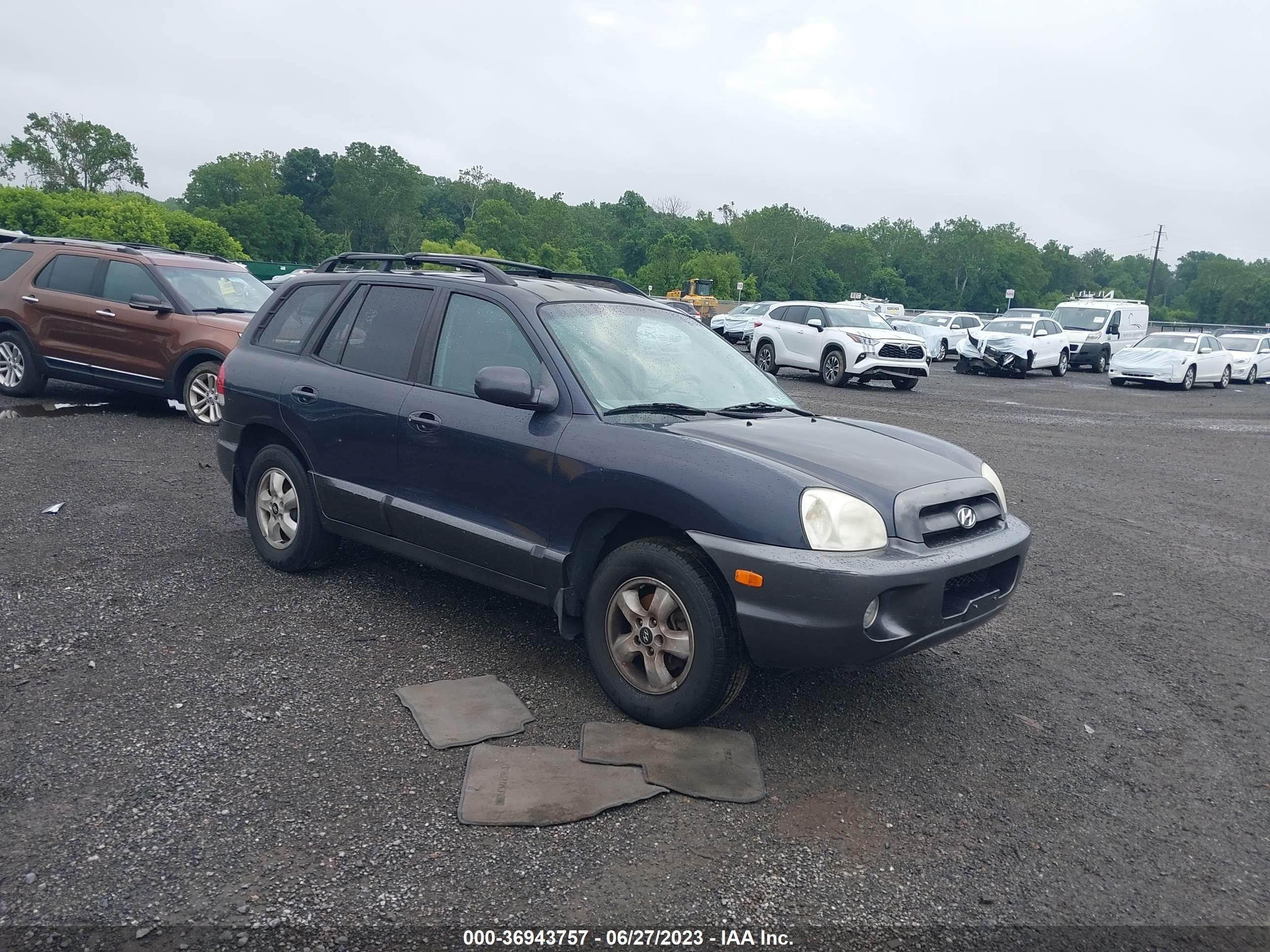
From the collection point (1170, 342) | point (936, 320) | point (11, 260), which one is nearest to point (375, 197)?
point (936, 320)

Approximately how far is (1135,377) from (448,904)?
26788 mm

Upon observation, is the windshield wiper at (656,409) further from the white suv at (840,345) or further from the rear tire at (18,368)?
the white suv at (840,345)

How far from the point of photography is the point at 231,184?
118 m

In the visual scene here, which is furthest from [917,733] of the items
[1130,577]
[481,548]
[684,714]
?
[1130,577]

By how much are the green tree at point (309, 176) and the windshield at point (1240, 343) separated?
358 feet

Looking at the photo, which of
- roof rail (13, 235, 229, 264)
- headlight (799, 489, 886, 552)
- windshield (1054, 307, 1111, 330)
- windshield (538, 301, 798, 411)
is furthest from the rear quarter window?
windshield (1054, 307, 1111, 330)

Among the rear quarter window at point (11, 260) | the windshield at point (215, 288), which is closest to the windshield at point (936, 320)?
the windshield at point (215, 288)

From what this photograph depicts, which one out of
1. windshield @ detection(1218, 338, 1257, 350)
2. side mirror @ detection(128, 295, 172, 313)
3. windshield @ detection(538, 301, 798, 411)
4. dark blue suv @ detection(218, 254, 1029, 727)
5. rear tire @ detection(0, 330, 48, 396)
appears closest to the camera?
dark blue suv @ detection(218, 254, 1029, 727)

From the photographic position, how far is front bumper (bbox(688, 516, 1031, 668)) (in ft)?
11.4

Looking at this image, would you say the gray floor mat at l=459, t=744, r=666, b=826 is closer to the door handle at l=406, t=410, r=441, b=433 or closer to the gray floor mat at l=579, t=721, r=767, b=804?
the gray floor mat at l=579, t=721, r=767, b=804

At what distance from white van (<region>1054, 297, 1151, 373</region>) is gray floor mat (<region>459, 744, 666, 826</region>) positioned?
2967 cm

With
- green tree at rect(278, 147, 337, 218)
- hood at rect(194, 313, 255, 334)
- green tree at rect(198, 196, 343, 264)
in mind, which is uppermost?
green tree at rect(278, 147, 337, 218)

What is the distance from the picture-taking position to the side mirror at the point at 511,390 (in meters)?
4.15

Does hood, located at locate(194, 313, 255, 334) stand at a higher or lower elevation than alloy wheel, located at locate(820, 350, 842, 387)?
higher
